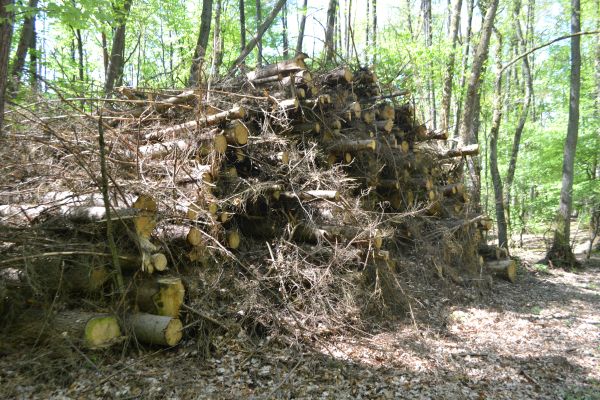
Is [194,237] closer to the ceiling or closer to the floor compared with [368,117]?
closer to the floor

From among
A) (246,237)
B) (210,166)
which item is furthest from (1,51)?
(246,237)

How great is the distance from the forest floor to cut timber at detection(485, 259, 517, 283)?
109 inches

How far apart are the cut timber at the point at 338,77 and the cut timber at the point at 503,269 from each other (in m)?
4.82

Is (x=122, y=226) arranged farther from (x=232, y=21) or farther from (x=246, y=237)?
(x=232, y=21)

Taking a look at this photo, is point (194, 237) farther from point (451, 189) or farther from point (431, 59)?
point (431, 59)

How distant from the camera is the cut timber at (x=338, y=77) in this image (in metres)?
7.66

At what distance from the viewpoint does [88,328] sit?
4.10 meters

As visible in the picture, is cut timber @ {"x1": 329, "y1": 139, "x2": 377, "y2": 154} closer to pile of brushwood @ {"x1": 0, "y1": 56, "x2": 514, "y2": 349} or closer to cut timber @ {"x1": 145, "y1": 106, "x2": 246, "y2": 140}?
pile of brushwood @ {"x1": 0, "y1": 56, "x2": 514, "y2": 349}

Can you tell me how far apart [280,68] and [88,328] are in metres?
5.02

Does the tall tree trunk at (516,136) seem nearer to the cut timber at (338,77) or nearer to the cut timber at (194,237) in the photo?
the cut timber at (338,77)

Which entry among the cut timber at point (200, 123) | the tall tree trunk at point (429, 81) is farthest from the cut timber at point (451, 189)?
the tall tree trunk at point (429, 81)

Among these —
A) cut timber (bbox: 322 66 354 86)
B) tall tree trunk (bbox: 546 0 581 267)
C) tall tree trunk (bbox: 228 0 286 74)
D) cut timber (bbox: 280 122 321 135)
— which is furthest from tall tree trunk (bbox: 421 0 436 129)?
cut timber (bbox: 280 122 321 135)

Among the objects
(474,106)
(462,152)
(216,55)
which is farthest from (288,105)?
(474,106)

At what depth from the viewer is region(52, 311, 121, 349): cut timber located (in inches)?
161
